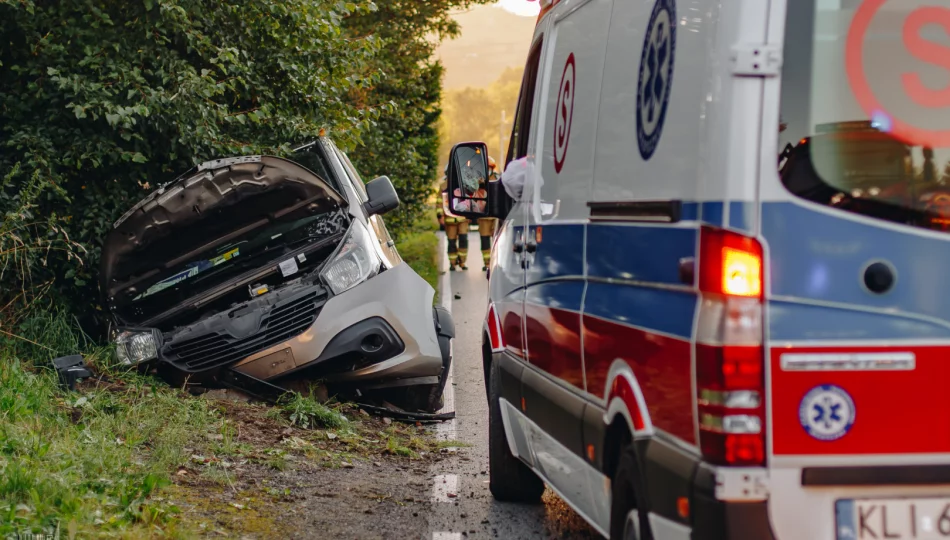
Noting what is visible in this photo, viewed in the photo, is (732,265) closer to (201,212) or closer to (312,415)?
(312,415)

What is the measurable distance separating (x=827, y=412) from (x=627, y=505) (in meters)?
0.93

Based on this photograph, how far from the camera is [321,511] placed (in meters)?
6.04

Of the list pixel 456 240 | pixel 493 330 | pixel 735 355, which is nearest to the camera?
pixel 735 355

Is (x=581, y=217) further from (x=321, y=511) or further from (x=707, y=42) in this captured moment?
(x=321, y=511)

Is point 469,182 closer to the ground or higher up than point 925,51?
closer to the ground

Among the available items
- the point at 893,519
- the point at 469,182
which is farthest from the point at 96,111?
the point at 893,519

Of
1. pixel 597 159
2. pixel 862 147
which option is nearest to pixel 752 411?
pixel 862 147

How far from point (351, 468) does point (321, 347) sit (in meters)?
1.16

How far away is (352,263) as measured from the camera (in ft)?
27.0

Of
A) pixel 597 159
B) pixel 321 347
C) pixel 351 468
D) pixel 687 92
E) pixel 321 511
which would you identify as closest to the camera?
pixel 687 92

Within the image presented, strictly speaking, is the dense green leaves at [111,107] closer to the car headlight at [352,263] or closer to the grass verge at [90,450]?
the grass verge at [90,450]

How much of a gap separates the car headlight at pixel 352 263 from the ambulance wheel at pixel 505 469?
211cm

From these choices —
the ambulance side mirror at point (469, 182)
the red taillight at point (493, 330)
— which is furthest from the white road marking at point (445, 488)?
the ambulance side mirror at point (469, 182)

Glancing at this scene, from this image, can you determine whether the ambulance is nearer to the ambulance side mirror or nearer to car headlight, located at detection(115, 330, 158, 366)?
the ambulance side mirror
